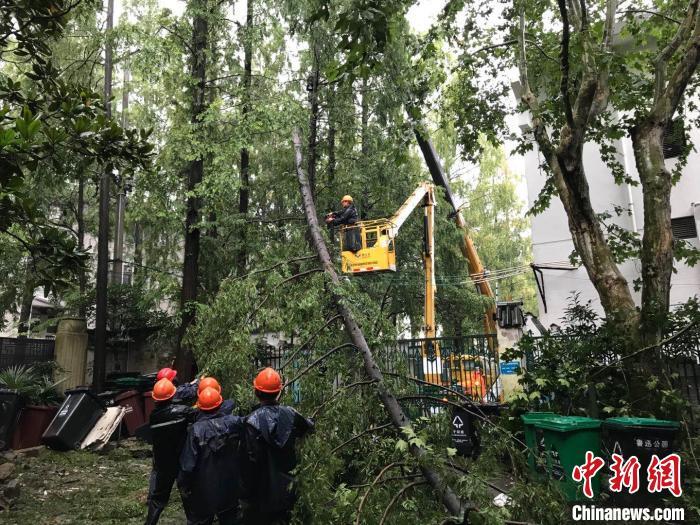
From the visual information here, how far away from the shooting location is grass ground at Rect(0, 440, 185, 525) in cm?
557

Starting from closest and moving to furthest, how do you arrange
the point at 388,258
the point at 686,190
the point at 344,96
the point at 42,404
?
the point at 42,404
the point at 388,258
the point at 344,96
the point at 686,190

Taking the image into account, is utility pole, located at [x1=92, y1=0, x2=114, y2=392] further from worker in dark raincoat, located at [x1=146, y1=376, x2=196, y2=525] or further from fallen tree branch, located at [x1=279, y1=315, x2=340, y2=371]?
fallen tree branch, located at [x1=279, y1=315, x2=340, y2=371]

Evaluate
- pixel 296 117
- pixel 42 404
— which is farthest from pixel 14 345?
pixel 296 117

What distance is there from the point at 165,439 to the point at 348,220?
156 inches

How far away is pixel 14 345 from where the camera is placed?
1085 centimetres

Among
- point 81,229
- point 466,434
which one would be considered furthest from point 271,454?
point 81,229

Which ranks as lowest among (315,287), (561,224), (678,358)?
(678,358)

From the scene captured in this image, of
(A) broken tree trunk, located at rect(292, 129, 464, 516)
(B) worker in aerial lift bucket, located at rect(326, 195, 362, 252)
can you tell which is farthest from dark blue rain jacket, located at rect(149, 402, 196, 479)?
(B) worker in aerial lift bucket, located at rect(326, 195, 362, 252)

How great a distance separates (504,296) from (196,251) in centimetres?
2209

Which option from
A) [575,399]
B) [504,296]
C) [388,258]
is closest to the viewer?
[575,399]

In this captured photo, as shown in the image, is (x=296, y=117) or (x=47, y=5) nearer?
(x=47, y=5)

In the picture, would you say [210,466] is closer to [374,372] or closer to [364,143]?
[374,372]

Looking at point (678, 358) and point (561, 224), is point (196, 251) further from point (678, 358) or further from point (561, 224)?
point (561, 224)

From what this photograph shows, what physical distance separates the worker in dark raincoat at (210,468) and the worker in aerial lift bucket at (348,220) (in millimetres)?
3534
